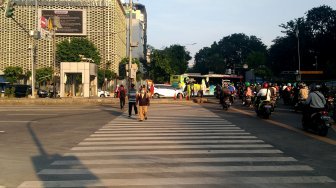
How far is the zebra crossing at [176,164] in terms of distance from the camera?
7029 mm

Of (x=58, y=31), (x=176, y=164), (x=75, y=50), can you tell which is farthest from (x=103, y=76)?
(x=176, y=164)

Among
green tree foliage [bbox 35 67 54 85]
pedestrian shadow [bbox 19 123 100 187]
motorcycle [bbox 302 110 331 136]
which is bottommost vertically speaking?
pedestrian shadow [bbox 19 123 100 187]

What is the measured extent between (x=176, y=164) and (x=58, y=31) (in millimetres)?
83593

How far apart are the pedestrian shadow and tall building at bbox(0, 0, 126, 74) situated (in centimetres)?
7898

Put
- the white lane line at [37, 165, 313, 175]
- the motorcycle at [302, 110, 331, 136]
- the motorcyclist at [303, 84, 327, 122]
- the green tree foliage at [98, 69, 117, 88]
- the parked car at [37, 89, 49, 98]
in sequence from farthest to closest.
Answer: the green tree foliage at [98, 69, 117, 88]
the parked car at [37, 89, 49, 98]
the motorcyclist at [303, 84, 327, 122]
the motorcycle at [302, 110, 331, 136]
the white lane line at [37, 165, 313, 175]

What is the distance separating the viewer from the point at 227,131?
47.7ft

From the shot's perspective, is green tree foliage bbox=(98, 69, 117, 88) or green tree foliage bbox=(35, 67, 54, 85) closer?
green tree foliage bbox=(35, 67, 54, 85)

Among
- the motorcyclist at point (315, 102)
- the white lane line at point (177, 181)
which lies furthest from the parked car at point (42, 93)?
the white lane line at point (177, 181)

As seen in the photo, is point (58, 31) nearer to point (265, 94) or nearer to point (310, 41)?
point (310, 41)

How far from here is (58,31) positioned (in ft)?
288

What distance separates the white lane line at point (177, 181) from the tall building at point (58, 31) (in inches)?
3207

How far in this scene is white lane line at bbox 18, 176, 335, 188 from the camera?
22.5ft

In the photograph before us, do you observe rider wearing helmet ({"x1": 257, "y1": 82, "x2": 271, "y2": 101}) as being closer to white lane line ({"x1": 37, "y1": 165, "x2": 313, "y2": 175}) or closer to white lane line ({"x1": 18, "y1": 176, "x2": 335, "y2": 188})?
white lane line ({"x1": 37, "y1": 165, "x2": 313, "y2": 175})

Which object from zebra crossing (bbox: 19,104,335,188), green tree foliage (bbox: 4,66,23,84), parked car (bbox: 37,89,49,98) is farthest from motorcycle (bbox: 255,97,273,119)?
green tree foliage (bbox: 4,66,23,84)
